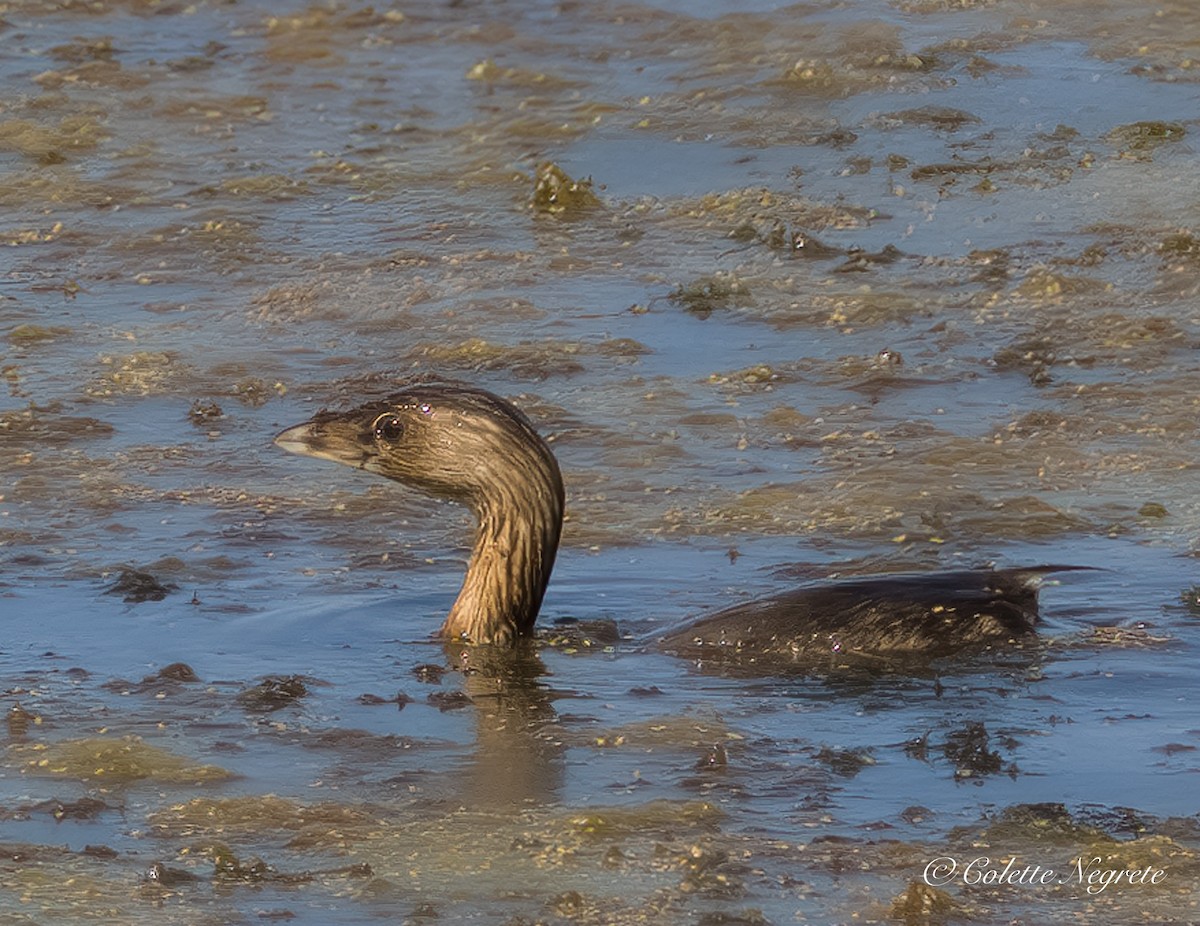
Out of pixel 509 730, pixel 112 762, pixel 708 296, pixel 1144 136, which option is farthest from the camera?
pixel 1144 136

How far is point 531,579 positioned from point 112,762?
1.49 meters

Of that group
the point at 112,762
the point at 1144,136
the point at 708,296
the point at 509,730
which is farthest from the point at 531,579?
the point at 1144,136

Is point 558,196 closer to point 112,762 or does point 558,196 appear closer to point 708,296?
point 708,296

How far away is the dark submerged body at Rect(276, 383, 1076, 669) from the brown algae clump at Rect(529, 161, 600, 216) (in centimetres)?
494

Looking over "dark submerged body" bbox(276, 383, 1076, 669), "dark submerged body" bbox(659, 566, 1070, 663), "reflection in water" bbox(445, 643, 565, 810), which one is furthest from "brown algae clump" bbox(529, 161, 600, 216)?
"dark submerged body" bbox(659, 566, 1070, 663)

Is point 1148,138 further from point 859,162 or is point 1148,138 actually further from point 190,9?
point 190,9

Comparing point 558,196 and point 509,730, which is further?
point 558,196

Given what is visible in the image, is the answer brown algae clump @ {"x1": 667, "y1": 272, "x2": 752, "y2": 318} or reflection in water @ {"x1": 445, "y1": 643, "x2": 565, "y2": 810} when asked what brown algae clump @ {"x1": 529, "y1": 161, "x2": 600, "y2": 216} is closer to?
brown algae clump @ {"x1": 667, "y1": 272, "x2": 752, "y2": 318}

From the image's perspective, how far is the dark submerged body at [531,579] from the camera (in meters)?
7.07

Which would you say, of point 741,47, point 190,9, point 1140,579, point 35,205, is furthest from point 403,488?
point 190,9

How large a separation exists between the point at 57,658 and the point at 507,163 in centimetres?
667

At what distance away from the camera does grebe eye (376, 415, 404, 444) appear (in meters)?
7.49

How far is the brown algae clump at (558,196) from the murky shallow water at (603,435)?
82 mm

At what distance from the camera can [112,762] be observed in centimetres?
643
